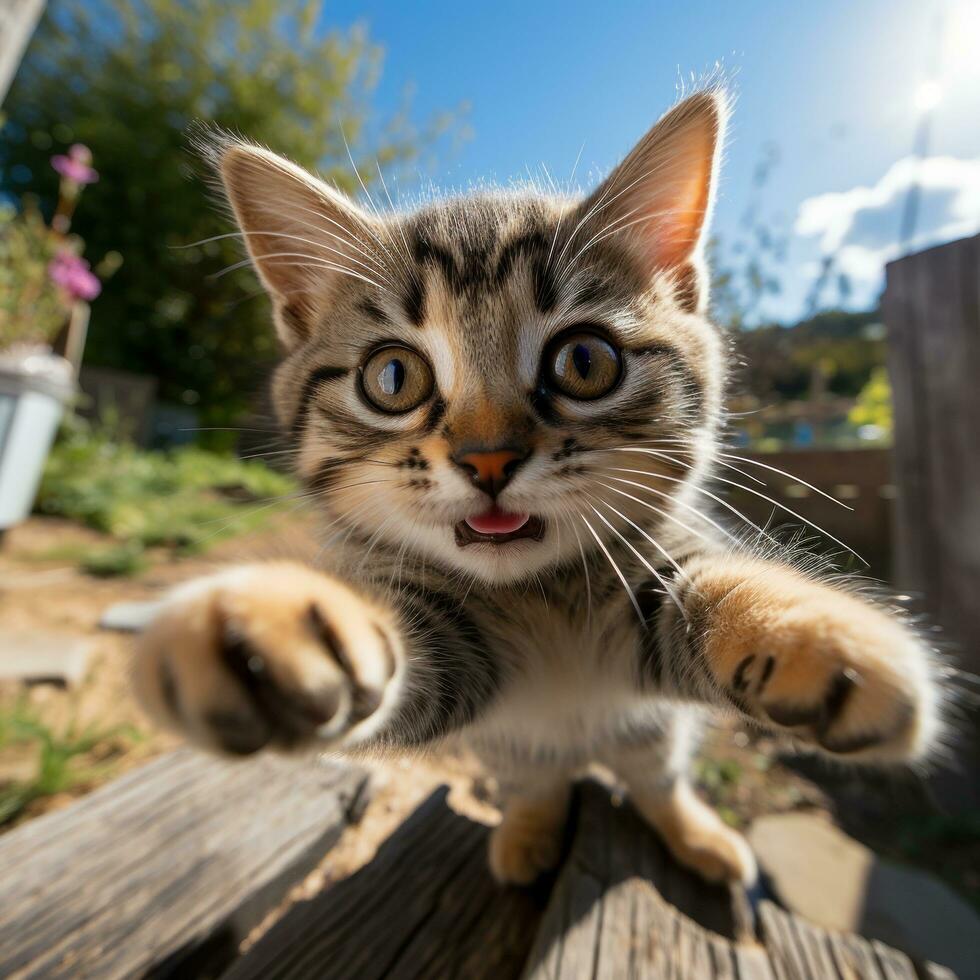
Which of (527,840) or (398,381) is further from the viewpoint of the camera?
(527,840)

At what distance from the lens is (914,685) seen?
1.68 ft

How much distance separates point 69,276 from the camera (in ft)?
10.6

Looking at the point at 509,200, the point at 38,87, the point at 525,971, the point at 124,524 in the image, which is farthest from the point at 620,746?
the point at 38,87

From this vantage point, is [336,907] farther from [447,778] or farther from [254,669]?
[447,778]

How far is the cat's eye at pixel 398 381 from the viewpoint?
2.77 ft

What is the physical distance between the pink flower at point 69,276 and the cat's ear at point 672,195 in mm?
3379

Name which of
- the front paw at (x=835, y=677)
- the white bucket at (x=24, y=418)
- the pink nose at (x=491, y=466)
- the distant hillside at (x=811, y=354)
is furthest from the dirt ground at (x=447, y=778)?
the distant hillside at (x=811, y=354)

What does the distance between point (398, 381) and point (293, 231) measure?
1.27 feet

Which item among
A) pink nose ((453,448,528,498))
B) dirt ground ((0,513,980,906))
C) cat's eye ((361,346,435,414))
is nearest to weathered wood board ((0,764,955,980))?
dirt ground ((0,513,980,906))

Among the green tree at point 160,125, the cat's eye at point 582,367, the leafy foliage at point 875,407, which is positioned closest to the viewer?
the cat's eye at point 582,367

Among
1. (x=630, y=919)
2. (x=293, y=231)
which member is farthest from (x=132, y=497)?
(x=630, y=919)

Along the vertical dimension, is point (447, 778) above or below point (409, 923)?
below

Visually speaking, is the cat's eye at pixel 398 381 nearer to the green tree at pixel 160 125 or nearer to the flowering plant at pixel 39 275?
the flowering plant at pixel 39 275

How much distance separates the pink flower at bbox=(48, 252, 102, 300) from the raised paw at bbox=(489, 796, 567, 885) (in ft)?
11.7
